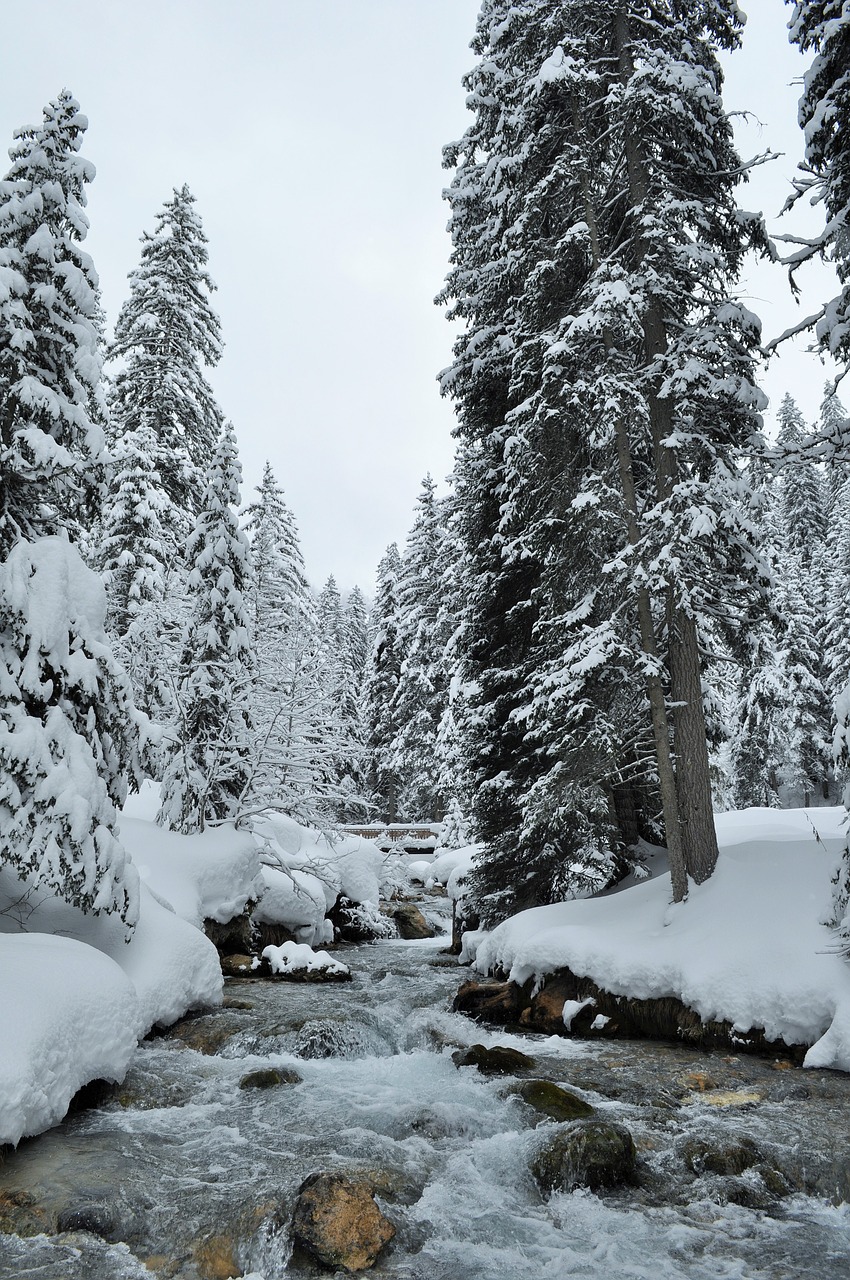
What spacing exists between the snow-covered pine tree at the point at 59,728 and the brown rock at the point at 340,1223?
14.7 feet

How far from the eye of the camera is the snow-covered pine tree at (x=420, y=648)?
118 feet

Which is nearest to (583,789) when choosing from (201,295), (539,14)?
(539,14)

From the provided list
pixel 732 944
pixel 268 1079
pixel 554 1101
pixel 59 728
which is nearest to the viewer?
pixel 554 1101

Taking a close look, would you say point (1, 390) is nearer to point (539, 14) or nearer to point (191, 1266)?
point (191, 1266)

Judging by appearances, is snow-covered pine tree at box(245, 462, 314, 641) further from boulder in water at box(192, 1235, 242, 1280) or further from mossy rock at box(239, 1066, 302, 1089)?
boulder in water at box(192, 1235, 242, 1280)

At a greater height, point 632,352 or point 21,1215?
point 632,352

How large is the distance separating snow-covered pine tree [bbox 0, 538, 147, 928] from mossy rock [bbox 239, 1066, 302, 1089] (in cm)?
239

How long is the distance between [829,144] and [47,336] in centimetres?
1005

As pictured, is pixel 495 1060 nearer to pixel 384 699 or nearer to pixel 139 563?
pixel 139 563

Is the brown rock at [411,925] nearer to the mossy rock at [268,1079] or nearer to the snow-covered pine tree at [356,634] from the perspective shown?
the mossy rock at [268,1079]

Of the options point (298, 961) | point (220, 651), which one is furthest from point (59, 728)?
point (220, 651)

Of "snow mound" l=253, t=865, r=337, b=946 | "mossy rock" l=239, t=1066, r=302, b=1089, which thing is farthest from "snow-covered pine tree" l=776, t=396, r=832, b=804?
"mossy rock" l=239, t=1066, r=302, b=1089

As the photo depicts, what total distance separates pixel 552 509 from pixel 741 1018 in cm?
802

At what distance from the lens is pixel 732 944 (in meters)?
9.28
